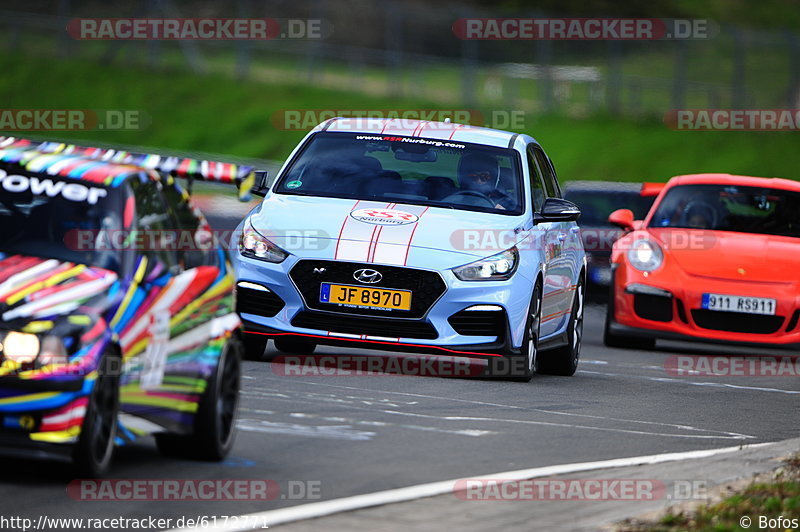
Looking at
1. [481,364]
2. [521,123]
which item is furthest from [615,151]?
[481,364]

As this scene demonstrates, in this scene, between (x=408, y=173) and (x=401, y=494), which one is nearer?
(x=401, y=494)

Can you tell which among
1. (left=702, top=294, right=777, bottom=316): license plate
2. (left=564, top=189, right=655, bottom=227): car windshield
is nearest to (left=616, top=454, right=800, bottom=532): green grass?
(left=702, top=294, right=777, bottom=316): license plate

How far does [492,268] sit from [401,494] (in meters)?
4.80

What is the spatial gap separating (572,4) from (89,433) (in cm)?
7863

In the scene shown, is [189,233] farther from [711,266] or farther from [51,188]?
[711,266]

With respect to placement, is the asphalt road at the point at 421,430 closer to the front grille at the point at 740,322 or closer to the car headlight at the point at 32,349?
the car headlight at the point at 32,349

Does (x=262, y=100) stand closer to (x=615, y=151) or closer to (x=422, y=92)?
(x=422, y=92)

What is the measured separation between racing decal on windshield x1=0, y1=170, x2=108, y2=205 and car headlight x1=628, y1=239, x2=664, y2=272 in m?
9.35

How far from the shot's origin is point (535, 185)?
13.8 meters

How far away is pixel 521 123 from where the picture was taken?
4288 centimetres

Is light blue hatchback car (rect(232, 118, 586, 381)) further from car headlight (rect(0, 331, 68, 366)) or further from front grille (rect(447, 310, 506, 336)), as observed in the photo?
car headlight (rect(0, 331, 68, 366))

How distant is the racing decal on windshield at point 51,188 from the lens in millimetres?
8008

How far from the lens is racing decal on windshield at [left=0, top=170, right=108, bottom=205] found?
26.3ft

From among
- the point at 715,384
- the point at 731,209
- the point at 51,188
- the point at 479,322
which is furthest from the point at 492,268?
the point at 731,209
